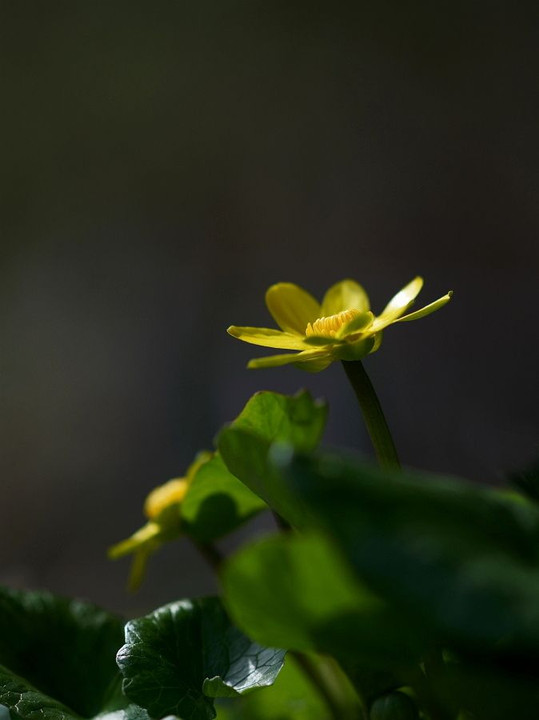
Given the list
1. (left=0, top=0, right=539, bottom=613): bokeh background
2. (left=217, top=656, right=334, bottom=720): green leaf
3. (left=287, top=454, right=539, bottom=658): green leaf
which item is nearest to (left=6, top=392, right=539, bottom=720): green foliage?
(left=287, top=454, right=539, bottom=658): green leaf

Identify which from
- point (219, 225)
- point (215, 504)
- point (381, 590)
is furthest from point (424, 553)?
point (219, 225)

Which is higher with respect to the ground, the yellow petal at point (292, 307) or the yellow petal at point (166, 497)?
the yellow petal at point (292, 307)

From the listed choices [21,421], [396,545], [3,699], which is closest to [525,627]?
[396,545]

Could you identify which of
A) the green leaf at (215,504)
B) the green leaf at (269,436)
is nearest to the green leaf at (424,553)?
the green leaf at (269,436)

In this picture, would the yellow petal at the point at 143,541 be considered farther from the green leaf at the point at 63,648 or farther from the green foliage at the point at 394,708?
the green foliage at the point at 394,708

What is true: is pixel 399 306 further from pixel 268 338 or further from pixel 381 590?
pixel 381 590

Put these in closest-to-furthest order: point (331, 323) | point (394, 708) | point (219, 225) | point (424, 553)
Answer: point (424, 553) < point (394, 708) < point (331, 323) < point (219, 225)

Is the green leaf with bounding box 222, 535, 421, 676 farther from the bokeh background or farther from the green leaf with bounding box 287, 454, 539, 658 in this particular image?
the bokeh background
